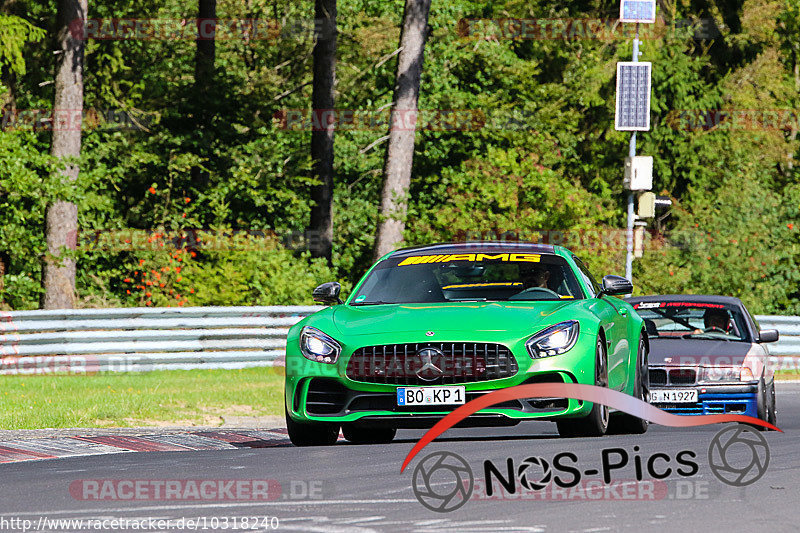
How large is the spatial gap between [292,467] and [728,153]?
1670 inches

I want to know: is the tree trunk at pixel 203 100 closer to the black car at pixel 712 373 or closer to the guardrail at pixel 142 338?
the guardrail at pixel 142 338

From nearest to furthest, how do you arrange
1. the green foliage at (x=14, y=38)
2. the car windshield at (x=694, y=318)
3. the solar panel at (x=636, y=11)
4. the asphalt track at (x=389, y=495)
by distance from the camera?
1. the asphalt track at (x=389, y=495)
2. the car windshield at (x=694, y=318)
3. the solar panel at (x=636, y=11)
4. the green foliage at (x=14, y=38)

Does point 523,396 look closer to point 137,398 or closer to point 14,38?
point 137,398

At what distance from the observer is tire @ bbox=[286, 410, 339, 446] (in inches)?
456

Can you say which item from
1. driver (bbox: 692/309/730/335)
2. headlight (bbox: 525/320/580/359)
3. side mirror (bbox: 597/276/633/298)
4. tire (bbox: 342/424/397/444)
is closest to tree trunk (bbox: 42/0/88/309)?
driver (bbox: 692/309/730/335)

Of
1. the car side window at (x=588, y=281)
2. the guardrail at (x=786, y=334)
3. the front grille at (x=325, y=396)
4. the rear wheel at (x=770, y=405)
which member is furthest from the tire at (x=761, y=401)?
the guardrail at (x=786, y=334)

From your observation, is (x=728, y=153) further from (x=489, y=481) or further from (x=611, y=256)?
(x=489, y=481)

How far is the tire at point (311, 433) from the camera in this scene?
1157cm

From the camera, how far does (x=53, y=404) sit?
17703 mm

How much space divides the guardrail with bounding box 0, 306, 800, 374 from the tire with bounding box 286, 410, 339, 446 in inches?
489

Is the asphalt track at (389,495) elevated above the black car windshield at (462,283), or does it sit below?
below

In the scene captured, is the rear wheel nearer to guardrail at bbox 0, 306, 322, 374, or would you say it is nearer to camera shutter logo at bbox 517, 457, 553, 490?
camera shutter logo at bbox 517, 457, 553, 490

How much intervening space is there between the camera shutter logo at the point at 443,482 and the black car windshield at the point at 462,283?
177cm

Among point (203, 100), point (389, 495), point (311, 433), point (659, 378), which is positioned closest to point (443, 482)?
point (389, 495)
